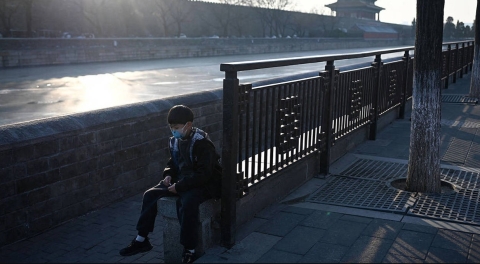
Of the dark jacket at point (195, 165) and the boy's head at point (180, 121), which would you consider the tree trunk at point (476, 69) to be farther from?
the boy's head at point (180, 121)

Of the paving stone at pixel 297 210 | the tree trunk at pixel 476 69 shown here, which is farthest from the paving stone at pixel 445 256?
the tree trunk at pixel 476 69

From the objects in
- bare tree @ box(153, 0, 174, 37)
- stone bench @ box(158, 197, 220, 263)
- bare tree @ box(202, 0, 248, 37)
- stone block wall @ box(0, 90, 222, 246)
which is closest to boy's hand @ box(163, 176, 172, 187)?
stone bench @ box(158, 197, 220, 263)

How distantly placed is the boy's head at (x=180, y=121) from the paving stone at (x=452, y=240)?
2.09 m

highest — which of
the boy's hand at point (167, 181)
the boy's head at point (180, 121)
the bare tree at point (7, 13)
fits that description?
the bare tree at point (7, 13)

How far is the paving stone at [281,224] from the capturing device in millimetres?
4449

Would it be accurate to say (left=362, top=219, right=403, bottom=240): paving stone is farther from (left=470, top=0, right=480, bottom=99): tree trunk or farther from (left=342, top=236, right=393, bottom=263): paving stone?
(left=470, top=0, right=480, bottom=99): tree trunk

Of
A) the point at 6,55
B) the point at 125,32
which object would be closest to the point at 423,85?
the point at 6,55

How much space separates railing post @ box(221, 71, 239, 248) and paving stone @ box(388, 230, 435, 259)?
1227 millimetres

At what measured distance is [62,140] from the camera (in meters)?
5.22

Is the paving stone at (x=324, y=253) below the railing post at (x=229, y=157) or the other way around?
below

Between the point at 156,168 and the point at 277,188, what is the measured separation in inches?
79.0

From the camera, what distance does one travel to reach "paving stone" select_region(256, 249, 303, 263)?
3829mm

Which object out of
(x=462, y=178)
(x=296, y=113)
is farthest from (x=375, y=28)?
(x=296, y=113)

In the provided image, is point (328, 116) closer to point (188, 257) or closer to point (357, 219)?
point (357, 219)
